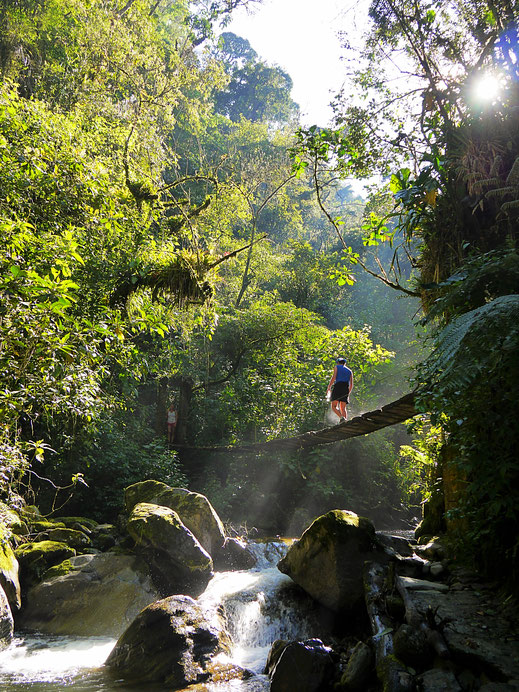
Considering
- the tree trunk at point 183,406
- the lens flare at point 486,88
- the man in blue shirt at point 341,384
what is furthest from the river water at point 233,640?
the lens flare at point 486,88

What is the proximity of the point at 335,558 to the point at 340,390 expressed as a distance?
3.09 meters

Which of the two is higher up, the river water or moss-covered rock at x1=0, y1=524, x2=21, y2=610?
moss-covered rock at x1=0, y1=524, x2=21, y2=610

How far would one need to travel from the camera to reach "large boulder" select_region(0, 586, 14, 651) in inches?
153

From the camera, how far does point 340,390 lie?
700 centimetres

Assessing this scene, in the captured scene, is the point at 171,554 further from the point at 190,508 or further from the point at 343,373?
the point at 343,373

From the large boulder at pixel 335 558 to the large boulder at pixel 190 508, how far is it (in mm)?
1575

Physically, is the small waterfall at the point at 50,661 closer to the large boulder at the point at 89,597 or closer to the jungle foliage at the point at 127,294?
the large boulder at the point at 89,597

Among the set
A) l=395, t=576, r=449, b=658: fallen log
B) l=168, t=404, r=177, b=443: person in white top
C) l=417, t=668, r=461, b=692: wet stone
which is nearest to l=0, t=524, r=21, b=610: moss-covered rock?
l=395, t=576, r=449, b=658: fallen log

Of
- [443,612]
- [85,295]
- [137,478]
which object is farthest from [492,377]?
[137,478]

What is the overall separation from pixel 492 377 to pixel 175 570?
4.30 meters

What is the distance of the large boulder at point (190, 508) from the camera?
589 centimetres

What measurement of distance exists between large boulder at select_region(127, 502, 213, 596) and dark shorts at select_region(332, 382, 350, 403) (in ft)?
9.91

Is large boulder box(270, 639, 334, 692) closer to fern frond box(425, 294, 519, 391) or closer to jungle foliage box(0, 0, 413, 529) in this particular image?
fern frond box(425, 294, 519, 391)

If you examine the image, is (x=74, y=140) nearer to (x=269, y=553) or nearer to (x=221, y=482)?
(x=269, y=553)
